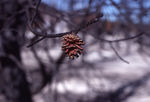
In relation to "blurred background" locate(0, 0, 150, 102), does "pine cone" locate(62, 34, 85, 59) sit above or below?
below

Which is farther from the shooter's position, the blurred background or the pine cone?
the blurred background

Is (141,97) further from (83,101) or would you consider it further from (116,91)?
(83,101)

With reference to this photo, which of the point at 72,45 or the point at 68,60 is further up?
the point at 68,60

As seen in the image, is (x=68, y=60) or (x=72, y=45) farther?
(x=68, y=60)

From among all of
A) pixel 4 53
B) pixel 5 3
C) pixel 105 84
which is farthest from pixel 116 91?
pixel 5 3
